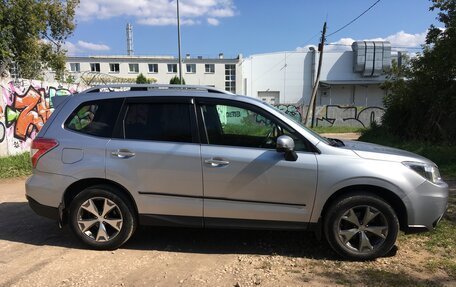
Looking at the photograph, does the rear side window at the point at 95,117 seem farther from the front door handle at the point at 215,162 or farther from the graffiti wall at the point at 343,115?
the graffiti wall at the point at 343,115

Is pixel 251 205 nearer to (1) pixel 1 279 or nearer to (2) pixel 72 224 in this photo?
(2) pixel 72 224

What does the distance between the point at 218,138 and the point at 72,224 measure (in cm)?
196

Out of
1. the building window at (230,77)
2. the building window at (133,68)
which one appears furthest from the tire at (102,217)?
the building window at (133,68)

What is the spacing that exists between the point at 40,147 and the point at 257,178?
8.35ft

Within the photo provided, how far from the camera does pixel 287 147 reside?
4.27 metres

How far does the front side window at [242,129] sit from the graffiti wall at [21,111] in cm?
843

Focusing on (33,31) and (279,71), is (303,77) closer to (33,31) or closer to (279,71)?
(279,71)

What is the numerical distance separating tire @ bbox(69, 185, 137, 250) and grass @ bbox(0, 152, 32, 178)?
19.6 feet

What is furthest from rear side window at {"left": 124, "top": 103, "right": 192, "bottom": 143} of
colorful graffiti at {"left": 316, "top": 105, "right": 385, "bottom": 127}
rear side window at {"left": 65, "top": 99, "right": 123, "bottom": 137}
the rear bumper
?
colorful graffiti at {"left": 316, "top": 105, "right": 385, "bottom": 127}

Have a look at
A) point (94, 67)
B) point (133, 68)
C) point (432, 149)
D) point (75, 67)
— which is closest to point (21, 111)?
point (432, 149)

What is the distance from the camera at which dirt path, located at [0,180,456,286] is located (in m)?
4.07

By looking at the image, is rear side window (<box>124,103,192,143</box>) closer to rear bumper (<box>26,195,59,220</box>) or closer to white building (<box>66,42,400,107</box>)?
rear bumper (<box>26,195,59,220</box>)

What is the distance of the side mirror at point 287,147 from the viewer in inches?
168

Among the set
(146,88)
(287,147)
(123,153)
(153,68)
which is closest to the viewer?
(287,147)
